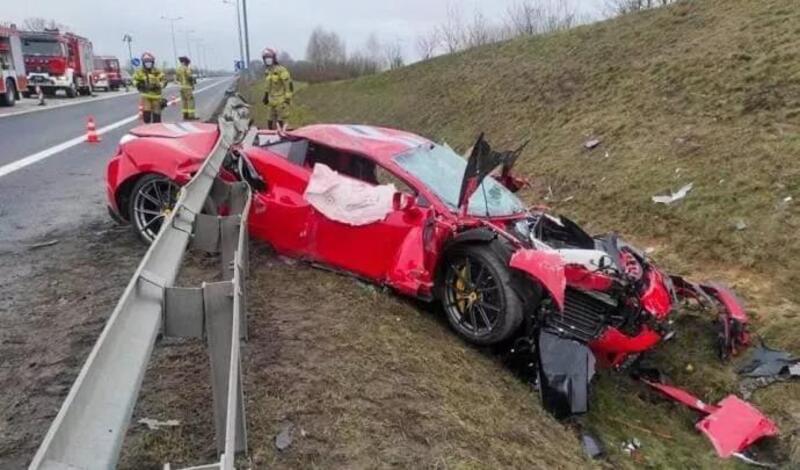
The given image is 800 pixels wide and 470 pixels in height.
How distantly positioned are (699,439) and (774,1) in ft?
34.7

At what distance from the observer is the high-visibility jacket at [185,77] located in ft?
54.9

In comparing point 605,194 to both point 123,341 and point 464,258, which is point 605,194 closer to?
point 464,258

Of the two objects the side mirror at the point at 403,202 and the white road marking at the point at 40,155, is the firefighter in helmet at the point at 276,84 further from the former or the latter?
the side mirror at the point at 403,202

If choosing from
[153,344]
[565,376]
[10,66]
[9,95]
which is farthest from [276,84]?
[10,66]

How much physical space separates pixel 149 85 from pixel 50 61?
66.3ft

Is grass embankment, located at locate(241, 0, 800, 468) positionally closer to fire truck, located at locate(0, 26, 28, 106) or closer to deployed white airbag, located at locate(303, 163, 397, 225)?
deployed white airbag, located at locate(303, 163, 397, 225)

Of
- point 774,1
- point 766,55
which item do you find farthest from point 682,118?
point 774,1

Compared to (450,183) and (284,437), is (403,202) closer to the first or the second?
(450,183)

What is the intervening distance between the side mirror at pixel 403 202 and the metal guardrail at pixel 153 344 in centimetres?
132

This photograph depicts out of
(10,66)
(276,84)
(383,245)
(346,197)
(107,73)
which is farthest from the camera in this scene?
(107,73)

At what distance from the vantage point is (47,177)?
9.72 metres

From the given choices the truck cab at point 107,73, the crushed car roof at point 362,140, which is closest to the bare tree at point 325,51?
the truck cab at point 107,73

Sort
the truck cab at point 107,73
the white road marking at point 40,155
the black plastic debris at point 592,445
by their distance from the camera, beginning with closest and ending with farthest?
the black plastic debris at point 592,445, the white road marking at point 40,155, the truck cab at point 107,73

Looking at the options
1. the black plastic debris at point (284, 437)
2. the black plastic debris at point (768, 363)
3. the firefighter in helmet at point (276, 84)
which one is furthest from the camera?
the firefighter in helmet at point (276, 84)
